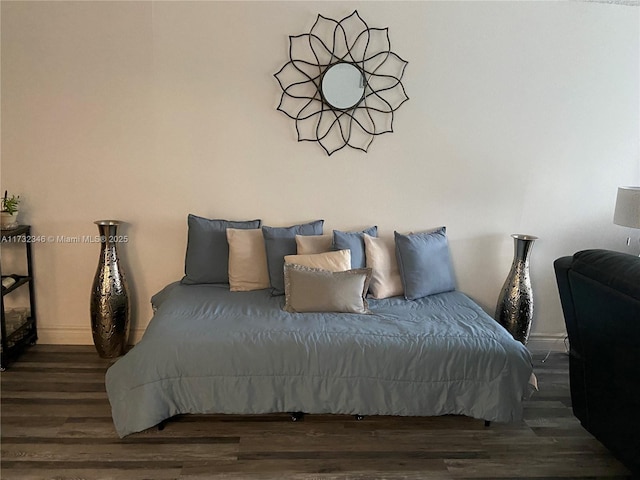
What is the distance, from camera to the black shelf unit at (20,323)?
300 centimetres

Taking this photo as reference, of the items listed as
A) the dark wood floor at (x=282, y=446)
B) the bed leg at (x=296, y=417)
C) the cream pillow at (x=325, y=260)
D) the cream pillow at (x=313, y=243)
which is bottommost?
the dark wood floor at (x=282, y=446)

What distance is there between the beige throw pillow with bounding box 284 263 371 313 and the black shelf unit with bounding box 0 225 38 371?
66.2 inches

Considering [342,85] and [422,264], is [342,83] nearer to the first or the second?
[342,85]

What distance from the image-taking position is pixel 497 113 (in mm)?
3297

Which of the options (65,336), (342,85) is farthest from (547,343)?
(65,336)

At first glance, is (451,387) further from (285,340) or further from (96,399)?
(96,399)

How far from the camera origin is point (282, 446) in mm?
2369

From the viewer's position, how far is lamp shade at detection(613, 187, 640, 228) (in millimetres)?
2926

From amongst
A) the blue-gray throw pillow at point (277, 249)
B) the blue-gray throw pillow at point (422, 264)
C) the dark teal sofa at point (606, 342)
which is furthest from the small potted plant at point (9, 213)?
the dark teal sofa at point (606, 342)

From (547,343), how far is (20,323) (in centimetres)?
356

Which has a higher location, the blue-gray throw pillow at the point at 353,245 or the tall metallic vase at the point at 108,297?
the blue-gray throw pillow at the point at 353,245

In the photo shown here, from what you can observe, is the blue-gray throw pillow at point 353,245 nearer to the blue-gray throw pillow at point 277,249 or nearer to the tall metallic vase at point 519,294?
the blue-gray throw pillow at point 277,249

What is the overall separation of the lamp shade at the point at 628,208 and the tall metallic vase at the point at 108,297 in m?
3.08

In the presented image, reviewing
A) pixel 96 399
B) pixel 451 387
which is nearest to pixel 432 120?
pixel 451 387
